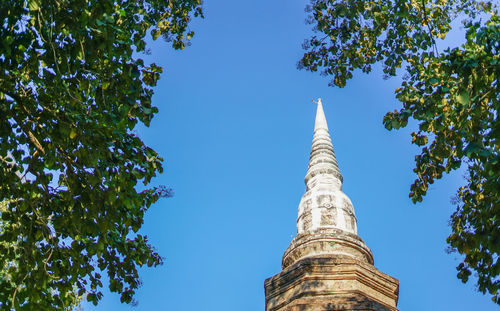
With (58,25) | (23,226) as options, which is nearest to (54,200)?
(23,226)

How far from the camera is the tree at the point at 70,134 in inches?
228

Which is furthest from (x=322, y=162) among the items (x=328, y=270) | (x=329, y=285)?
(x=329, y=285)

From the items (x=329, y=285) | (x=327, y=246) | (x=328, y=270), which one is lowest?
(x=329, y=285)

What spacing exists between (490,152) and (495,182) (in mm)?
331

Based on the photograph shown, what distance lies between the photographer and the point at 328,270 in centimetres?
777

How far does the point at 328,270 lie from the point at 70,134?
12.9ft

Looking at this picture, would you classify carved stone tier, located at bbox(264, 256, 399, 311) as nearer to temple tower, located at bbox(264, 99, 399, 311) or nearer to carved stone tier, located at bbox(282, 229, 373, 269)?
temple tower, located at bbox(264, 99, 399, 311)

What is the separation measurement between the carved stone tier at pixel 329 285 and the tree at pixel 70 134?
2.27m

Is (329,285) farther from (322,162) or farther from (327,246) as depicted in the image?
(322,162)

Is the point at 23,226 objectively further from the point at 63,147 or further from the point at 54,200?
the point at 63,147

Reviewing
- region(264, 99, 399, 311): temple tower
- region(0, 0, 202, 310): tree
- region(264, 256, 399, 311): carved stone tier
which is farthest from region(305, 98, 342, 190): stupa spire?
region(0, 0, 202, 310): tree

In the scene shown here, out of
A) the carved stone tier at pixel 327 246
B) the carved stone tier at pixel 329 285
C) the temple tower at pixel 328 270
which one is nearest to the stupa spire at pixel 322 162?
the temple tower at pixel 328 270

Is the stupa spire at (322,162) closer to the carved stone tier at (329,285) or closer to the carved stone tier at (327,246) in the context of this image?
the carved stone tier at (327,246)

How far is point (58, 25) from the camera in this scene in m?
5.68
